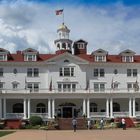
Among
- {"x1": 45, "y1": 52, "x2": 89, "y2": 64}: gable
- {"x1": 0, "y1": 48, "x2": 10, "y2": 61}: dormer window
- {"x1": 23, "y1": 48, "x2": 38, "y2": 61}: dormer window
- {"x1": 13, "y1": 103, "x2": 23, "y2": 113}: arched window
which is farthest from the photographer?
{"x1": 23, "y1": 48, "x2": 38, "y2": 61}: dormer window

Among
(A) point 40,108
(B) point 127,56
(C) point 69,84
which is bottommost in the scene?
(A) point 40,108

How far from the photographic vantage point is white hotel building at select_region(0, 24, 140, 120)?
3150 inches

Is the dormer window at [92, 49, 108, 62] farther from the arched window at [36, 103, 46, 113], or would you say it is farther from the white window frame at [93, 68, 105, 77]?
the arched window at [36, 103, 46, 113]

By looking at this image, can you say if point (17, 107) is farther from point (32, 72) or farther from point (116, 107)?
point (116, 107)

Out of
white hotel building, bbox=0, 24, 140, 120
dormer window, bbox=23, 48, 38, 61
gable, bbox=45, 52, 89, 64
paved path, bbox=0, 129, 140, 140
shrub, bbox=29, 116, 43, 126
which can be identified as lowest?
paved path, bbox=0, 129, 140, 140

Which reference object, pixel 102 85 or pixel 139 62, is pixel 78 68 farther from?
pixel 139 62

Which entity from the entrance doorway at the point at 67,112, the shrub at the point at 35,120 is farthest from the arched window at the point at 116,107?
the shrub at the point at 35,120

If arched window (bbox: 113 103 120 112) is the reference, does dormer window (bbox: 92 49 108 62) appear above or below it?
above

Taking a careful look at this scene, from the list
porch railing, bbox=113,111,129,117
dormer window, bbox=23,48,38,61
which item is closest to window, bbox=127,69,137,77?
porch railing, bbox=113,111,129,117

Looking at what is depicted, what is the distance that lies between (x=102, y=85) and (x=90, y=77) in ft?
8.44

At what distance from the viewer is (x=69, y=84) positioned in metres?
84.1

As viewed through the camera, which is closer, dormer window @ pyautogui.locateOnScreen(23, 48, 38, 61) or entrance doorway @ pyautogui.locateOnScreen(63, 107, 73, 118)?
entrance doorway @ pyautogui.locateOnScreen(63, 107, 73, 118)

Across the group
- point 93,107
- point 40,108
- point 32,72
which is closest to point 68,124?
point 40,108

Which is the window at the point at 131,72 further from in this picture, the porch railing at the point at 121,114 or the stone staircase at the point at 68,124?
the stone staircase at the point at 68,124
